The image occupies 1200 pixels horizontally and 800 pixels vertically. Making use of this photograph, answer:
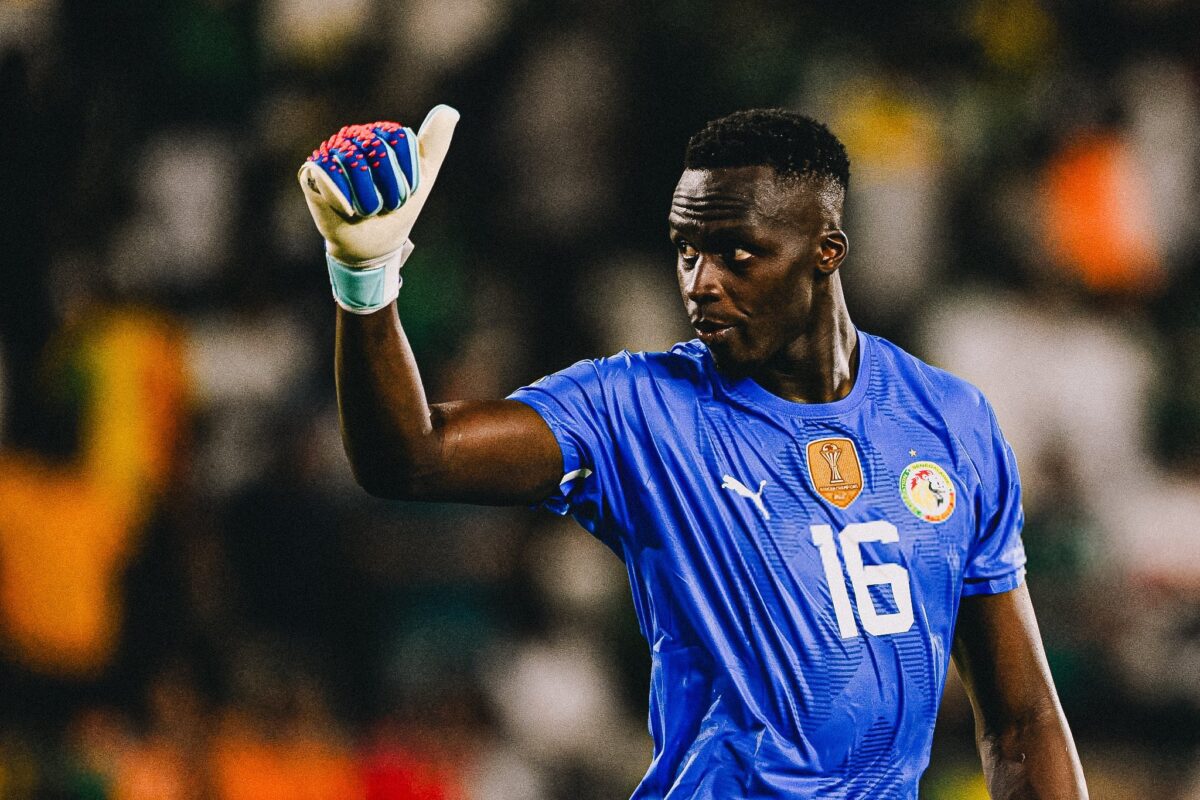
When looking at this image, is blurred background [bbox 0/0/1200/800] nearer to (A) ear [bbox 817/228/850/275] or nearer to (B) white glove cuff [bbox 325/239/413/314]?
(A) ear [bbox 817/228/850/275]

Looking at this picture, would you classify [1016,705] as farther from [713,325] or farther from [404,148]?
[404,148]

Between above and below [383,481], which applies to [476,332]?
below

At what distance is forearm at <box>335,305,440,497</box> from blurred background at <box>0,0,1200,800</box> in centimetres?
369

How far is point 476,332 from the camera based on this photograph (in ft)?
21.5

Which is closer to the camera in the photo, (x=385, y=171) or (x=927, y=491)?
(x=385, y=171)

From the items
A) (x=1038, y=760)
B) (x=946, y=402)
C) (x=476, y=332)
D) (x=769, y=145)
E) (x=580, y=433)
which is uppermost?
(x=769, y=145)

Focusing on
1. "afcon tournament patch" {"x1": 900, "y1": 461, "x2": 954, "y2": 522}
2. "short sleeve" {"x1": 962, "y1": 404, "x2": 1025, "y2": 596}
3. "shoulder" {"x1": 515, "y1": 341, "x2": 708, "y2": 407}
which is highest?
"shoulder" {"x1": 515, "y1": 341, "x2": 708, "y2": 407}

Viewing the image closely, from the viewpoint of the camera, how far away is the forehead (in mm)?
2596

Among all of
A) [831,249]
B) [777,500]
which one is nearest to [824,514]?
[777,500]

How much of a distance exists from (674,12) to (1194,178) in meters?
2.71

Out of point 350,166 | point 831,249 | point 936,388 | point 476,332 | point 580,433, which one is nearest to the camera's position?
point 350,166

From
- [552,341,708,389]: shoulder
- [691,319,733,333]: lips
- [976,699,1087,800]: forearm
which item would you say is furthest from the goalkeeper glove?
[976,699,1087,800]: forearm

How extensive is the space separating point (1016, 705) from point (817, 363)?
0.76 metres

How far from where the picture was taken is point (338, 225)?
7.41 ft
